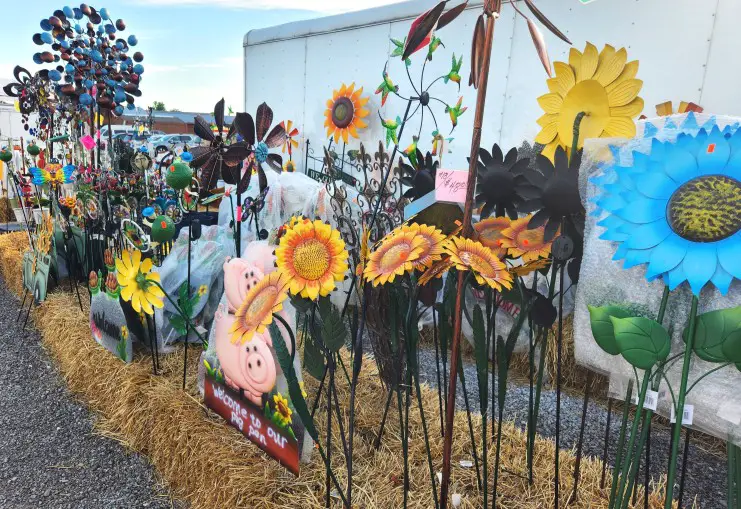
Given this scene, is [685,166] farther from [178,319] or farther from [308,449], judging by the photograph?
[178,319]

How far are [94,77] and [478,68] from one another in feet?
7.65

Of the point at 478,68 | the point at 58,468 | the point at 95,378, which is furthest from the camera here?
the point at 95,378

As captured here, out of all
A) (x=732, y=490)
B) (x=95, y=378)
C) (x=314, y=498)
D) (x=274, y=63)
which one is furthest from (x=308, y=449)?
(x=274, y=63)

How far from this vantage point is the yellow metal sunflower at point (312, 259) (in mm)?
1011

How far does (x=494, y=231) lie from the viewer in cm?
114

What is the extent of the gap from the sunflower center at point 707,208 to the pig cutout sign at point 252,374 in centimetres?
89

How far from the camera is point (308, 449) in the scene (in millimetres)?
1396

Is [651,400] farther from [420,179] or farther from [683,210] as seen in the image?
[420,179]

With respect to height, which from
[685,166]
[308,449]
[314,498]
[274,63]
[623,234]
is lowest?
[314,498]

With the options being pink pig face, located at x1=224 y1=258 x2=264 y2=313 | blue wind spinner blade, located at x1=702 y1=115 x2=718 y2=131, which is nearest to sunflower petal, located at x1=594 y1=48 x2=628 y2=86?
blue wind spinner blade, located at x1=702 y1=115 x2=718 y2=131

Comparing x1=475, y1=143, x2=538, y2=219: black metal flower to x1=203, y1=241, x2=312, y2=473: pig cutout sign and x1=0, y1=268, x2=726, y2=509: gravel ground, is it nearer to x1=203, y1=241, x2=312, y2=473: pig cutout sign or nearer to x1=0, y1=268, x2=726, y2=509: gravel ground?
x1=203, y1=241, x2=312, y2=473: pig cutout sign

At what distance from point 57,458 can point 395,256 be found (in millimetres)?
1803

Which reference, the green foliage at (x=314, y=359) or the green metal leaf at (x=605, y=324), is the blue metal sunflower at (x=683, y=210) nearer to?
the green metal leaf at (x=605, y=324)

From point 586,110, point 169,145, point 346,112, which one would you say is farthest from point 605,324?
point 169,145
